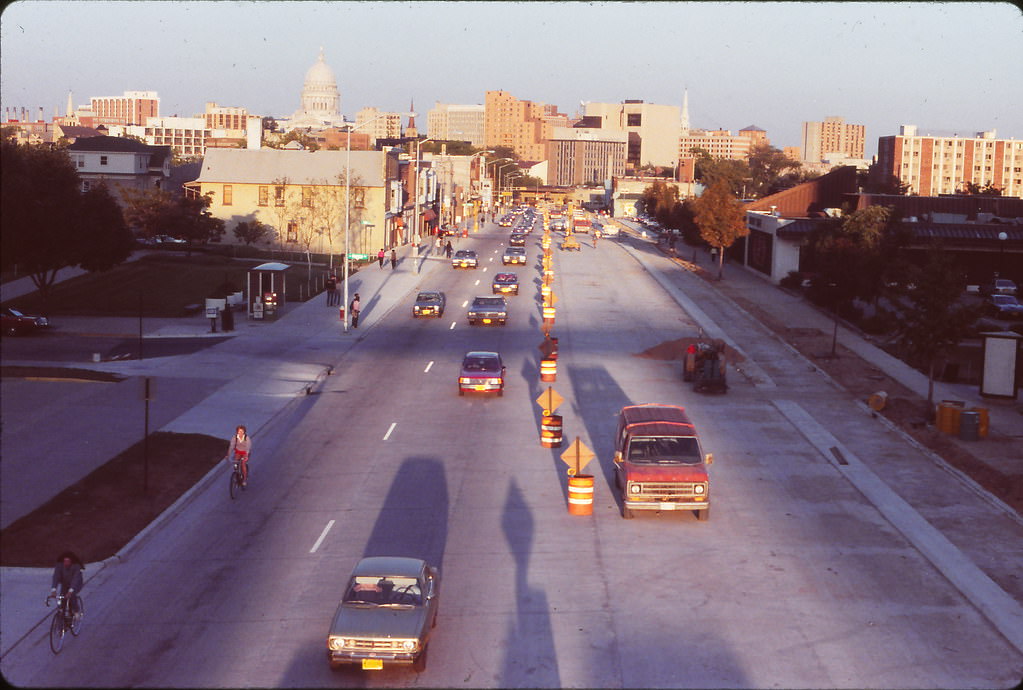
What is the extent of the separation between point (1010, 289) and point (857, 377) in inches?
1514

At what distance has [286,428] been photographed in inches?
1363

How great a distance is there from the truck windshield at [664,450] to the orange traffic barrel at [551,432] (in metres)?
6.54

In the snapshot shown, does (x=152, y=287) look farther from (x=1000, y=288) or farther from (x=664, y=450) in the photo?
(x=1000, y=288)

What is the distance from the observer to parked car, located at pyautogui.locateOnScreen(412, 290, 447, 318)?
6047cm

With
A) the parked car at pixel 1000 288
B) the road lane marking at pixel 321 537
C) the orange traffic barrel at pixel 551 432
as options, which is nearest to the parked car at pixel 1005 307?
the parked car at pixel 1000 288

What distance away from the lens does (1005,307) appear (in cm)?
6875

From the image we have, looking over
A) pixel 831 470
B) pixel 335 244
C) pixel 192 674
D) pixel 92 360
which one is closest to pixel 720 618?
pixel 192 674

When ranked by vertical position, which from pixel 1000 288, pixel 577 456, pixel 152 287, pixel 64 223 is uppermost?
pixel 64 223

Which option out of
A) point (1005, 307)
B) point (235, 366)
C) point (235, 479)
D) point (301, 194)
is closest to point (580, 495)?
point (235, 479)

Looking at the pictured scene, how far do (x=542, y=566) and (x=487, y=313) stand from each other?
3608 centimetres

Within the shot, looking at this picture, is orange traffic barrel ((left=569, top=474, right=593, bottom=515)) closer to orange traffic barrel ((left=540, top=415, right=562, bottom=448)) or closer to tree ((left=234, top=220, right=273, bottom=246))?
orange traffic barrel ((left=540, top=415, right=562, bottom=448))

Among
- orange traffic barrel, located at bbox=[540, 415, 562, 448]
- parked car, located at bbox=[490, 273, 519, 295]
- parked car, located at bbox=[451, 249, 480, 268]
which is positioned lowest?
orange traffic barrel, located at bbox=[540, 415, 562, 448]

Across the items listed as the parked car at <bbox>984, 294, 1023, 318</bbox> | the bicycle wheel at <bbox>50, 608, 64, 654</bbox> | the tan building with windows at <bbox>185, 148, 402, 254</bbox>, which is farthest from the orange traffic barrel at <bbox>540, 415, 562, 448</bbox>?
the tan building with windows at <bbox>185, 148, 402, 254</bbox>

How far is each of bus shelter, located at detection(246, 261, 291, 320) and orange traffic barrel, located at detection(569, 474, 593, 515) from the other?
36.2 metres
